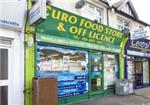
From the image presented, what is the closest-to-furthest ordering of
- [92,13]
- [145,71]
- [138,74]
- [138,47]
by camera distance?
[92,13]
[138,47]
[138,74]
[145,71]

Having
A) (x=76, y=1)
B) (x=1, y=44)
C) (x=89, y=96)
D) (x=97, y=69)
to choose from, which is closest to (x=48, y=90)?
(x=1, y=44)

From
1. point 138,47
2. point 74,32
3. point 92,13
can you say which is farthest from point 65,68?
point 138,47

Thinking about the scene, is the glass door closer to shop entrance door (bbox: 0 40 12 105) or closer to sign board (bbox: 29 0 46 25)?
shop entrance door (bbox: 0 40 12 105)

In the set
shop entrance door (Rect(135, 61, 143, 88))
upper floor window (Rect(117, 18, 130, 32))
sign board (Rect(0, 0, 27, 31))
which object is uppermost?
upper floor window (Rect(117, 18, 130, 32))

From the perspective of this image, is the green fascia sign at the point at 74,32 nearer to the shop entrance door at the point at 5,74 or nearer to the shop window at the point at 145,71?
the shop entrance door at the point at 5,74

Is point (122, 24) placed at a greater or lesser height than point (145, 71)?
greater

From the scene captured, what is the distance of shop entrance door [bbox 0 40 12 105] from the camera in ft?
26.5

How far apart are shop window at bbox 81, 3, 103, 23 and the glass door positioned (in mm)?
5182

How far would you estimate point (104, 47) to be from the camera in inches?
501

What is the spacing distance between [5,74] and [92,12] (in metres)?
6.63

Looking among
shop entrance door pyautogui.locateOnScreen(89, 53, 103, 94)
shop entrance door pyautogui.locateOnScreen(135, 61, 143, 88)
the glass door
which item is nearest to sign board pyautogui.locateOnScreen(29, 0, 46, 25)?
the glass door

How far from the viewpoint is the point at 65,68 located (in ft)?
34.0

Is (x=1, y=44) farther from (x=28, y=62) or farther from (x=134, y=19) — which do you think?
(x=134, y=19)

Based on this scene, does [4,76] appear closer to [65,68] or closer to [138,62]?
[65,68]
